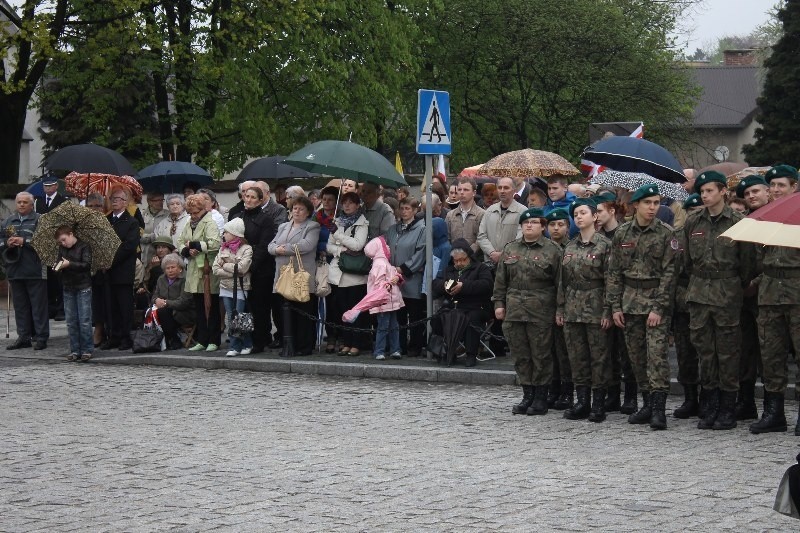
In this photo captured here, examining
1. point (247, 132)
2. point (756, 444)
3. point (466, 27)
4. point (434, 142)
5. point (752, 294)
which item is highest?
point (466, 27)

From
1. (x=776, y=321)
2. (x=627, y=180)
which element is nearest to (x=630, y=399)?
(x=776, y=321)

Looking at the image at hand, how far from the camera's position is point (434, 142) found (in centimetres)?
1544

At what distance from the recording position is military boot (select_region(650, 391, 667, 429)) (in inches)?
427

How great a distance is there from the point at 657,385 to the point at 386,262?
4.96m

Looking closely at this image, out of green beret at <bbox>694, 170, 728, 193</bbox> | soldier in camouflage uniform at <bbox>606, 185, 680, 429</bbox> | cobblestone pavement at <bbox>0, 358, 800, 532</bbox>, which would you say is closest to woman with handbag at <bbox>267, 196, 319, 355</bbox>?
cobblestone pavement at <bbox>0, 358, 800, 532</bbox>

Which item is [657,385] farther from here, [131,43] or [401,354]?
[131,43]

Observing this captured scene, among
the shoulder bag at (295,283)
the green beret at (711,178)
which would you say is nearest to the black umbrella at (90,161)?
the shoulder bag at (295,283)

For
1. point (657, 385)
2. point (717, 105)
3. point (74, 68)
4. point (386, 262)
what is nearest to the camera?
point (657, 385)

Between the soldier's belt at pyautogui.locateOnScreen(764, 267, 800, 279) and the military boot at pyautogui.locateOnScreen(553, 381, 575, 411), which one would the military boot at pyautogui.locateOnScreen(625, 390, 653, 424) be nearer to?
the military boot at pyautogui.locateOnScreen(553, 381, 575, 411)

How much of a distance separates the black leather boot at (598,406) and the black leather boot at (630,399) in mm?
359

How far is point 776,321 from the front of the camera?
35.2 feet

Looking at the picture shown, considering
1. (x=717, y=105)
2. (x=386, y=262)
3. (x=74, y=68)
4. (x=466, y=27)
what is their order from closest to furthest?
(x=386, y=262), (x=74, y=68), (x=466, y=27), (x=717, y=105)

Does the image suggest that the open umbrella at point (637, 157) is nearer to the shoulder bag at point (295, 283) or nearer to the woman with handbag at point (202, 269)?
the shoulder bag at point (295, 283)

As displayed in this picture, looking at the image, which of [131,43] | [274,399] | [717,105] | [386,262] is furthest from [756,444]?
[717,105]
